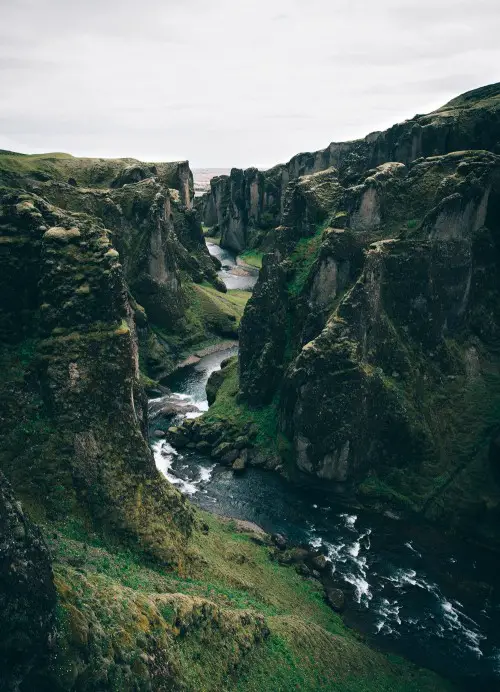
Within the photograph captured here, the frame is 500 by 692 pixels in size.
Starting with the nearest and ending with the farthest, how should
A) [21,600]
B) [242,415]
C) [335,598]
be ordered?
1. [21,600]
2. [335,598]
3. [242,415]

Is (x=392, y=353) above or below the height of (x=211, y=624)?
above

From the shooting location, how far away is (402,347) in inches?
2667

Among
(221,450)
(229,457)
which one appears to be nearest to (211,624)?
(229,457)

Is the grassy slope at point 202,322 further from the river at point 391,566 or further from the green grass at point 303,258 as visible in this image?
the river at point 391,566

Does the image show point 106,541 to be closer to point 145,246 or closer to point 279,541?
point 279,541

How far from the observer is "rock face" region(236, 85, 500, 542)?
63.3 m

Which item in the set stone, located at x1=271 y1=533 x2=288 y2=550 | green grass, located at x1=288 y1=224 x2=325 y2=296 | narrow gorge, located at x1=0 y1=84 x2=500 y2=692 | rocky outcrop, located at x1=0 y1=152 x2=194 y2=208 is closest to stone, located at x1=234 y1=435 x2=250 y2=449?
narrow gorge, located at x1=0 y1=84 x2=500 y2=692

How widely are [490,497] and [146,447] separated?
120 feet

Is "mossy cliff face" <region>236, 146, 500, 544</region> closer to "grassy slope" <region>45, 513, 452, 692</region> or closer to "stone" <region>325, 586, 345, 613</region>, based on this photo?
"stone" <region>325, 586, 345, 613</region>

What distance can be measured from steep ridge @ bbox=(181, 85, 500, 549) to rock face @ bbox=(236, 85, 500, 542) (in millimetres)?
140

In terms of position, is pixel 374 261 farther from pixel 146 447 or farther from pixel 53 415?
pixel 53 415

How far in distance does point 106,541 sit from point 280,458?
3375cm

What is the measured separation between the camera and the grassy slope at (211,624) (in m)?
25.7

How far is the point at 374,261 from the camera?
221 feet
